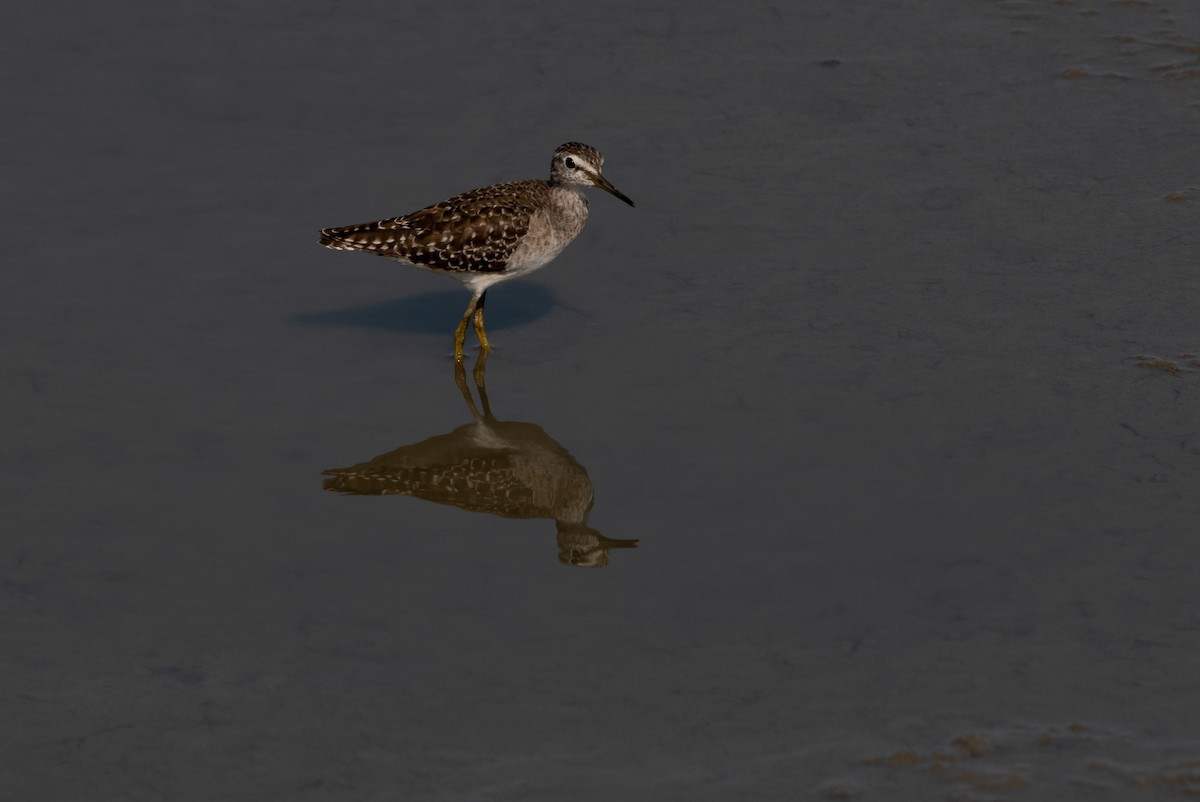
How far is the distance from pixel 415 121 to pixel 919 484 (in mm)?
7492

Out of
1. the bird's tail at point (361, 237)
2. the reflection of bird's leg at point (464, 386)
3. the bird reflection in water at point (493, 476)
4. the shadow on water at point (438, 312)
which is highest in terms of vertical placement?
the bird's tail at point (361, 237)

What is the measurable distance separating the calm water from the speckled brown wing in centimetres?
73

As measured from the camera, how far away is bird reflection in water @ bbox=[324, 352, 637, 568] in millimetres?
11703

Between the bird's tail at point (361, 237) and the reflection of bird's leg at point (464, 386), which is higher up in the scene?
the bird's tail at point (361, 237)

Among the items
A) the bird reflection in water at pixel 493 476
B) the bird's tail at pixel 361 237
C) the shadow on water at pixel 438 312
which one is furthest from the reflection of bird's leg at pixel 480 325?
the bird reflection in water at pixel 493 476

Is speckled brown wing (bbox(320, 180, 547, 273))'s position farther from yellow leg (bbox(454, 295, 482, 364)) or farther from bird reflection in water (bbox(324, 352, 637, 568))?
bird reflection in water (bbox(324, 352, 637, 568))

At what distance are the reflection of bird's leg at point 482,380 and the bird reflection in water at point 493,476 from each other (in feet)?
0.84

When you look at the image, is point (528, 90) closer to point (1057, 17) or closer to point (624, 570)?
point (1057, 17)

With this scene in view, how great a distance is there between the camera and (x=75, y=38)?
18266 mm

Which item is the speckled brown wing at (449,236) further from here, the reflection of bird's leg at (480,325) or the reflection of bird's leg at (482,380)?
the reflection of bird's leg at (482,380)

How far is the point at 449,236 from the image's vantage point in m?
14.0

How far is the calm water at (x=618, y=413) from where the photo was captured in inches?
366

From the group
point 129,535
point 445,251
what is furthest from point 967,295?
point 129,535

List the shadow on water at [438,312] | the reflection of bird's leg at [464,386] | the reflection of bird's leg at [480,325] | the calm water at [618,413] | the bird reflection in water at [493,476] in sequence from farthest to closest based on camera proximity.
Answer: the shadow on water at [438,312]
the reflection of bird's leg at [480,325]
the reflection of bird's leg at [464,386]
the bird reflection in water at [493,476]
the calm water at [618,413]
